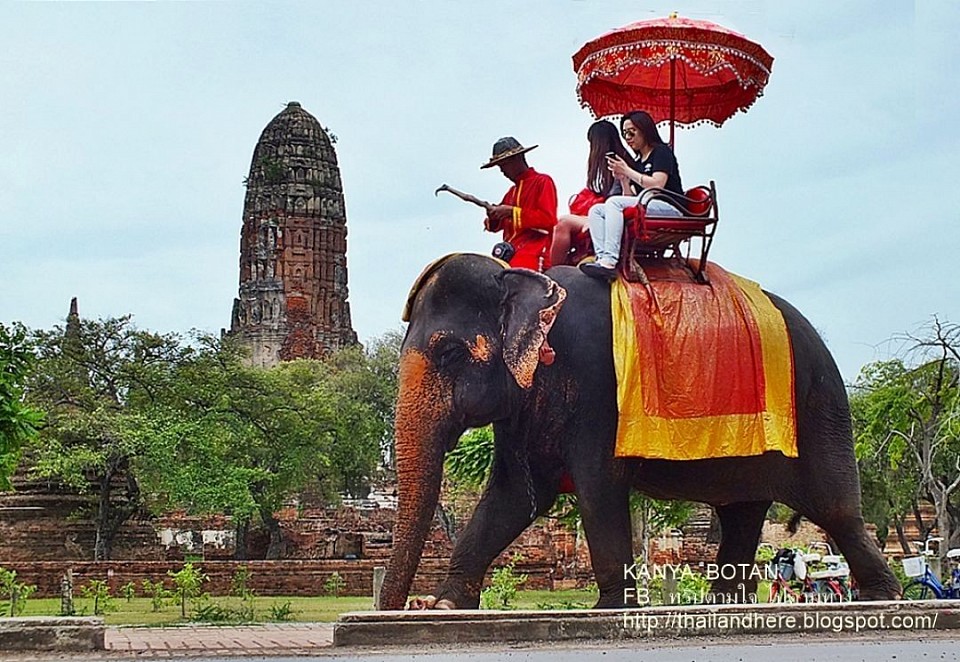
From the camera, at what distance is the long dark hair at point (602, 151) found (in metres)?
6.68

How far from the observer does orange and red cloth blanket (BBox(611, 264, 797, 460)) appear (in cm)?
579

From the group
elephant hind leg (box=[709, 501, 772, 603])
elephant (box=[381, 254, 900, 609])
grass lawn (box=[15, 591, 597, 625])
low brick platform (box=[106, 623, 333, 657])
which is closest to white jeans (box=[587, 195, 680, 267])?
elephant (box=[381, 254, 900, 609])

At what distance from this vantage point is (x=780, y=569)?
1319cm

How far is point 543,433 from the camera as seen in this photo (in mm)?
5973


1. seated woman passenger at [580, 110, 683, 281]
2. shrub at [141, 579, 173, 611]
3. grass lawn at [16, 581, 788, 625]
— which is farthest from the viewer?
shrub at [141, 579, 173, 611]

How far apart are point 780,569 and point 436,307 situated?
8.39m

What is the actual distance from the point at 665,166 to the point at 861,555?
2127 millimetres

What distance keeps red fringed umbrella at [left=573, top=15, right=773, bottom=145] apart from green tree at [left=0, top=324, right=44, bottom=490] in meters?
4.30

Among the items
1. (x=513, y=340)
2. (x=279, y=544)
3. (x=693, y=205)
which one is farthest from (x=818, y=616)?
(x=279, y=544)

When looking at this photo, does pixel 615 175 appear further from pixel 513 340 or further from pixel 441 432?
pixel 441 432

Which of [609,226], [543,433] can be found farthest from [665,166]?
[543,433]

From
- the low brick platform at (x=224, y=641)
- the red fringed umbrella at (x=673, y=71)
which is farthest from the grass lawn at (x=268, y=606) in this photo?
the red fringed umbrella at (x=673, y=71)

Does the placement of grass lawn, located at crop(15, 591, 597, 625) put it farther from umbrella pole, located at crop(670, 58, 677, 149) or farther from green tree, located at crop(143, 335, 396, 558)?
umbrella pole, located at crop(670, 58, 677, 149)

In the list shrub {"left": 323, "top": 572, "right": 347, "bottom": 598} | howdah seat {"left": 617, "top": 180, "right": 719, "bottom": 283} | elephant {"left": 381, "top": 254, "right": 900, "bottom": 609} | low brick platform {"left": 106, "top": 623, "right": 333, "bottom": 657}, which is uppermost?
howdah seat {"left": 617, "top": 180, "right": 719, "bottom": 283}
